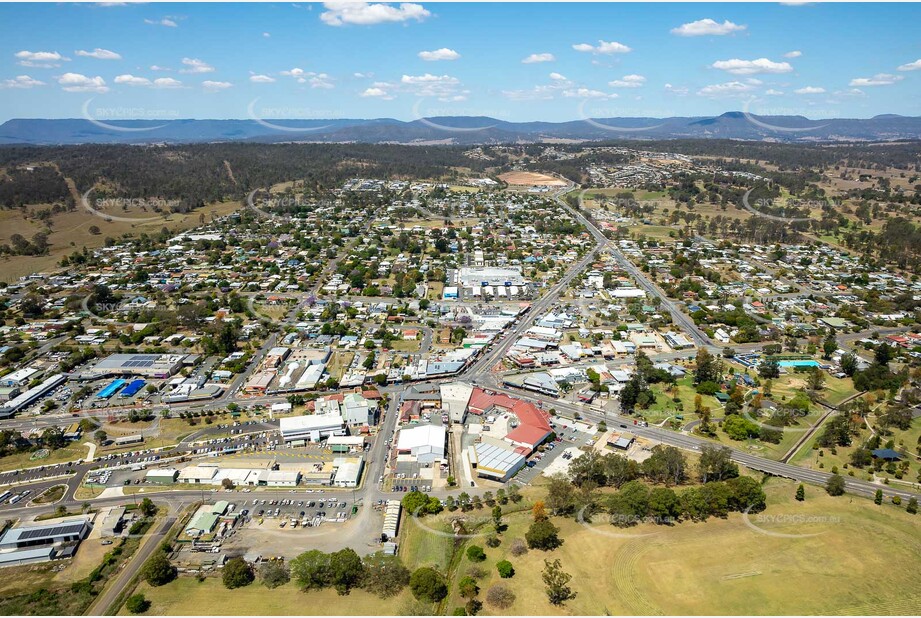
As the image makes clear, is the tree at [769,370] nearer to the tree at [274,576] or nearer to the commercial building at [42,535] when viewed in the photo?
the tree at [274,576]

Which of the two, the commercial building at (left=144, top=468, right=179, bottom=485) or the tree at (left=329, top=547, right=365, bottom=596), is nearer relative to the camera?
the tree at (left=329, top=547, right=365, bottom=596)

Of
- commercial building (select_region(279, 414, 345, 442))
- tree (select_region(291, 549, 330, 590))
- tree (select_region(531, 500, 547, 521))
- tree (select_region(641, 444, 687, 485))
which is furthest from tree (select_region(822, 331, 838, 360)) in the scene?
tree (select_region(291, 549, 330, 590))

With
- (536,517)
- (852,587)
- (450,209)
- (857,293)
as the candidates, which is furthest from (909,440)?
(450,209)

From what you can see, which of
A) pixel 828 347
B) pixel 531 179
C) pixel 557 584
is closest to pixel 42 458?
pixel 557 584

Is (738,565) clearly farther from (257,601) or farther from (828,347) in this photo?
(828,347)

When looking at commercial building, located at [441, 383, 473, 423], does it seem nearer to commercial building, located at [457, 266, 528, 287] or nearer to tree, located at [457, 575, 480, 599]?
tree, located at [457, 575, 480, 599]

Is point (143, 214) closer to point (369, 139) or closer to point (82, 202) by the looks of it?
point (82, 202)

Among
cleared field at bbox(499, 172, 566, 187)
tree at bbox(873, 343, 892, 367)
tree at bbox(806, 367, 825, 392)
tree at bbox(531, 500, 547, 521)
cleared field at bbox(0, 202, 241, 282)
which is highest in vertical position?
cleared field at bbox(499, 172, 566, 187)

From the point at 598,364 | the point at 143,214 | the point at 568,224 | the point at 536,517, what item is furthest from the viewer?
the point at 143,214
